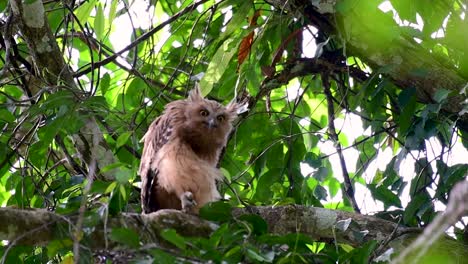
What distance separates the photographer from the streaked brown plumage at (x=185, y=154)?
15.9ft

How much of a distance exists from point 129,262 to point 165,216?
787 mm

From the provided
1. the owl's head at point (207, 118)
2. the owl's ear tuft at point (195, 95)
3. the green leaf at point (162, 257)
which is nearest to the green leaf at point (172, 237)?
the green leaf at point (162, 257)

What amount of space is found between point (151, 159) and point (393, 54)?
1629mm

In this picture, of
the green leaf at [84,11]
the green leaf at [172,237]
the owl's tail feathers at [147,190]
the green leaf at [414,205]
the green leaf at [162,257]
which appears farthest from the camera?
the green leaf at [84,11]

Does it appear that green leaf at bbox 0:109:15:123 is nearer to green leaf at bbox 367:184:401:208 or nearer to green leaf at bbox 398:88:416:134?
green leaf at bbox 367:184:401:208

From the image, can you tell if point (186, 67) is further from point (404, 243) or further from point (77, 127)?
point (404, 243)

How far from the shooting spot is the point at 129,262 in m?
3.10

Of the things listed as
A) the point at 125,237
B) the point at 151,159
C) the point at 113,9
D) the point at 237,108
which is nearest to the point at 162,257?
the point at 125,237

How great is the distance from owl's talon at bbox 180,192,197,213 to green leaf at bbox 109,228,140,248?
1.30 meters

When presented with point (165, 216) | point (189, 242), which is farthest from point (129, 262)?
point (165, 216)

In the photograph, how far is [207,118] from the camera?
538cm

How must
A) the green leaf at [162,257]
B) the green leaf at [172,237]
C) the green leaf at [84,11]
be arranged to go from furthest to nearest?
the green leaf at [84,11]
the green leaf at [172,237]
the green leaf at [162,257]

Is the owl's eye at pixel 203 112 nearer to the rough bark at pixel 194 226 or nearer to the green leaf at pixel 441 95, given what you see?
the rough bark at pixel 194 226

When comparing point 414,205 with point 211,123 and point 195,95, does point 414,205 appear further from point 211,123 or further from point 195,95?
point 195,95
